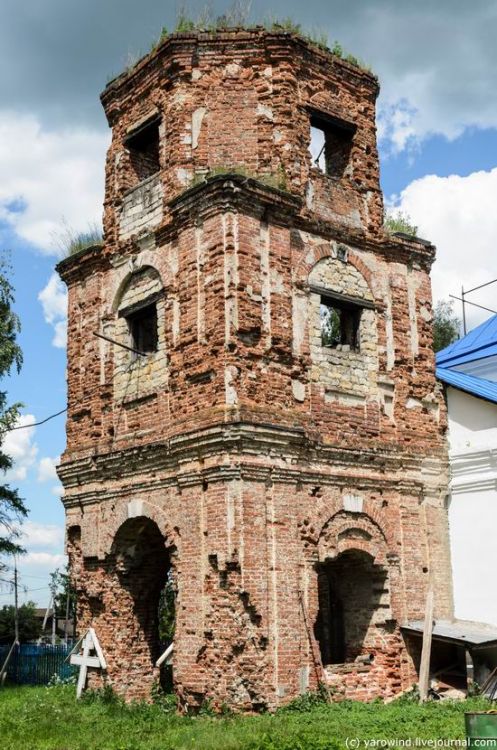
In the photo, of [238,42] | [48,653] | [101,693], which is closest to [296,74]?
[238,42]

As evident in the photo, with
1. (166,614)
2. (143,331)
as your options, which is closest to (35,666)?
(166,614)

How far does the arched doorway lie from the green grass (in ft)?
3.25

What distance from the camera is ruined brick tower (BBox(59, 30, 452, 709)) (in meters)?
10.4

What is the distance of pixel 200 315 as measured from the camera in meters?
11.2

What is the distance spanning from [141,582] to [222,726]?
12.0 ft

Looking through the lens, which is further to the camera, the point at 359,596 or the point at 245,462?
the point at 359,596

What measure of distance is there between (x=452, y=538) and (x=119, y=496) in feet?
16.5

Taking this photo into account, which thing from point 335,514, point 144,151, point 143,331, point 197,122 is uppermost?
point 144,151

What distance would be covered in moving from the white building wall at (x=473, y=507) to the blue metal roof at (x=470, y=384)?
0.47 ft

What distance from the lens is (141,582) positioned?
12648mm

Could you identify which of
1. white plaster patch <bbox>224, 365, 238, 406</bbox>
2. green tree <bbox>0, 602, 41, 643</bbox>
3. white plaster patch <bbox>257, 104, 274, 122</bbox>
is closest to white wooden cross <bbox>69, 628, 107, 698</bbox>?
white plaster patch <bbox>224, 365, 238, 406</bbox>

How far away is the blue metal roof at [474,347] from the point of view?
1612cm

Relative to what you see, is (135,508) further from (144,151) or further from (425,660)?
(144,151)

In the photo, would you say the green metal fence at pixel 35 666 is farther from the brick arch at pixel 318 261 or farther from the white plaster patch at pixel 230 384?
the brick arch at pixel 318 261
